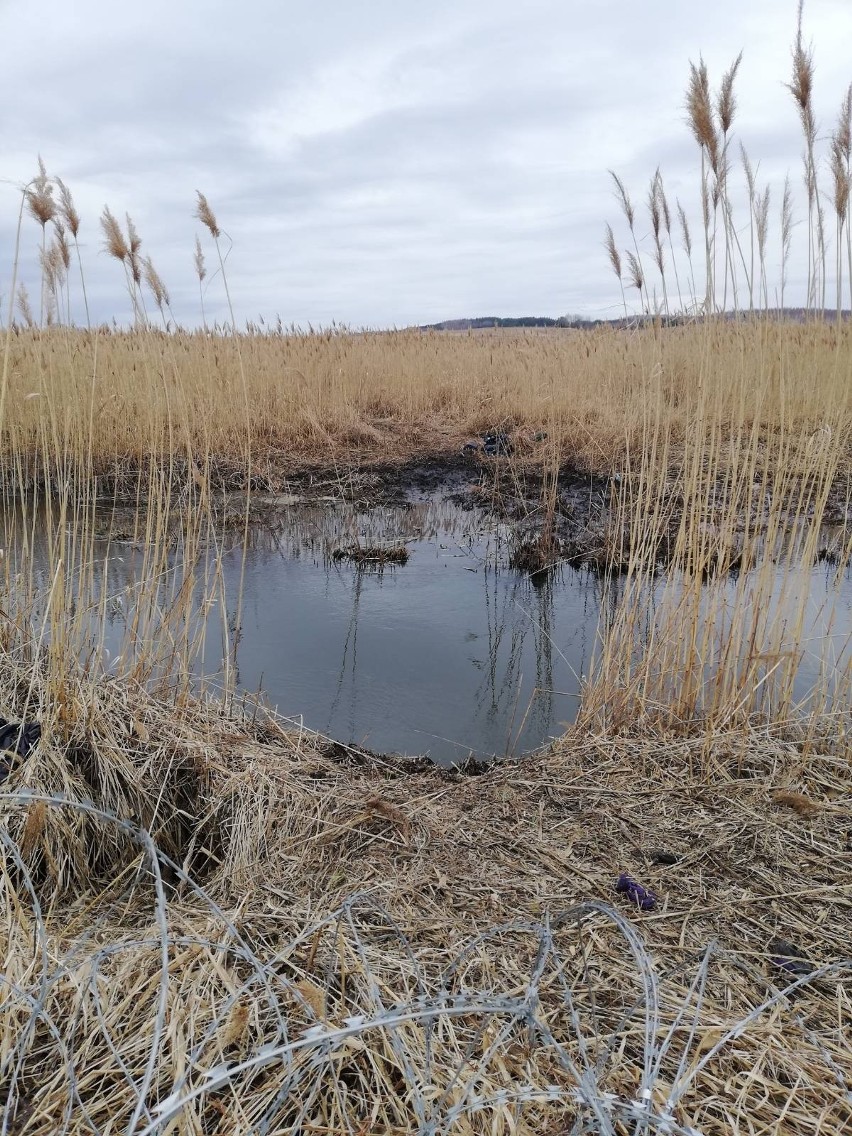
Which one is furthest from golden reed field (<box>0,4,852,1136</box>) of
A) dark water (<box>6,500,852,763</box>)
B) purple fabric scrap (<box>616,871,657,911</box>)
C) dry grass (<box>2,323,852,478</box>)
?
dry grass (<box>2,323,852,478</box>)

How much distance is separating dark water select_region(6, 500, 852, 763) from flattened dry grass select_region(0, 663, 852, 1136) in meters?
0.39

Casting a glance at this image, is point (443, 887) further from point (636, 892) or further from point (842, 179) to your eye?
point (842, 179)

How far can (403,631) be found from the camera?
3832mm

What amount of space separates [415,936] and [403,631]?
2.26m

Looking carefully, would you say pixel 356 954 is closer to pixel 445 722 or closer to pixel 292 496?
pixel 445 722

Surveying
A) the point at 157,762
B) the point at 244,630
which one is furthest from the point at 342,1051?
the point at 244,630

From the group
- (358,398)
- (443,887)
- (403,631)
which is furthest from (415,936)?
(358,398)

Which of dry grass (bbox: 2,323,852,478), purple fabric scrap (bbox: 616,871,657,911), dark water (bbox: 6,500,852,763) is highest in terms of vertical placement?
dry grass (bbox: 2,323,852,478)

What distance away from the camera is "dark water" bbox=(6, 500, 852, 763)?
2.96m

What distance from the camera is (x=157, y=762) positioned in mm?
2199

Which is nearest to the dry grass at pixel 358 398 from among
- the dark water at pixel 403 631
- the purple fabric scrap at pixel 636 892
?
the dark water at pixel 403 631

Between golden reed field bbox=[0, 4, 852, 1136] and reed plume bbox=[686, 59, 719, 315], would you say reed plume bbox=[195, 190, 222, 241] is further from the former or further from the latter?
reed plume bbox=[686, 59, 719, 315]

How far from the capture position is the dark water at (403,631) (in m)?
2.96

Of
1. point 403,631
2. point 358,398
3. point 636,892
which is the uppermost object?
point 358,398
